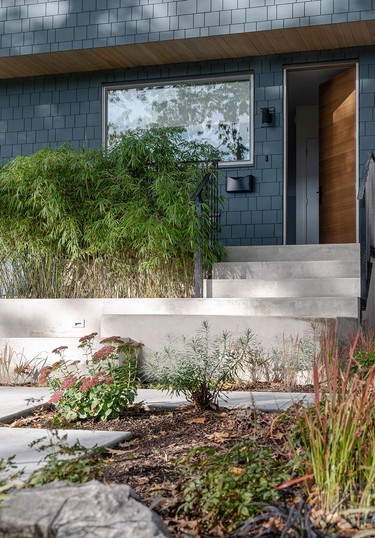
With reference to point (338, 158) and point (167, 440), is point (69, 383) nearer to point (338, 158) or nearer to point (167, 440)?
point (167, 440)

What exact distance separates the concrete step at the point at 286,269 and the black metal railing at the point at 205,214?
266 mm

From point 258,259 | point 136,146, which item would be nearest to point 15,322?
point 136,146

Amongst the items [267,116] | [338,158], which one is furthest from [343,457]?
[338,158]

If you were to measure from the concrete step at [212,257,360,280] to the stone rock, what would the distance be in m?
4.65

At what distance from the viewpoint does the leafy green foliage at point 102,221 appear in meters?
6.22

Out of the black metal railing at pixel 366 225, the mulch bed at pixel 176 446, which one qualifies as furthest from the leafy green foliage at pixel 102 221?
the mulch bed at pixel 176 446

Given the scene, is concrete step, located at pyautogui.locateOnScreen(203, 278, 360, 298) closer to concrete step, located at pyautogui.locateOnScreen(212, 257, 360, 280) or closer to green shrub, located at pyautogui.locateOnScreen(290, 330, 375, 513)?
concrete step, located at pyautogui.locateOnScreen(212, 257, 360, 280)

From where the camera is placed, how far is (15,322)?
630 centimetres

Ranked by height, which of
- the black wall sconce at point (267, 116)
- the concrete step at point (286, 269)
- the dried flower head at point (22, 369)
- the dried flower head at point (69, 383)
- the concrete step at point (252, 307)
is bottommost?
the dried flower head at point (22, 369)

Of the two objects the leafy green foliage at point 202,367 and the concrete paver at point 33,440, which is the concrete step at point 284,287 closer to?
the leafy green foliage at point 202,367

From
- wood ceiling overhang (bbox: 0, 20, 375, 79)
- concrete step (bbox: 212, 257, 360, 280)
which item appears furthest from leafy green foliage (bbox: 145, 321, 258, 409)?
wood ceiling overhang (bbox: 0, 20, 375, 79)

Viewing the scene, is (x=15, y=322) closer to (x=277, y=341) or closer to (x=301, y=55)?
(x=277, y=341)

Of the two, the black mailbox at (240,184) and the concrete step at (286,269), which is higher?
the black mailbox at (240,184)

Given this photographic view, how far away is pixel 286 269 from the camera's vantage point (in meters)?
6.53
